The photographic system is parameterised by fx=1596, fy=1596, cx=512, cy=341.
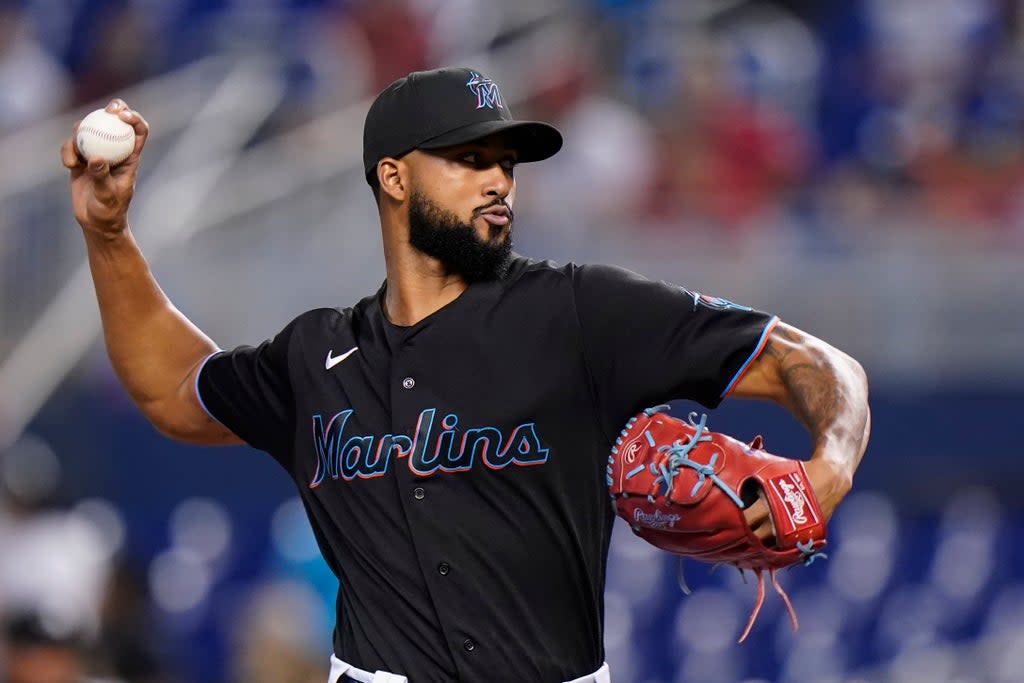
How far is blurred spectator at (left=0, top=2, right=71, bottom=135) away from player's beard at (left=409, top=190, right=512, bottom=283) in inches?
249

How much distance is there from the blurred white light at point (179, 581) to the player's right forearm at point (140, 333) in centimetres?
364

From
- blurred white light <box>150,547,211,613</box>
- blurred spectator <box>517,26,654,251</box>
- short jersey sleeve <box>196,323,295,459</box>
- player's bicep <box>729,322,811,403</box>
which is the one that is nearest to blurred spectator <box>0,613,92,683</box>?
short jersey sleeve <box>196,323,295,459</box>

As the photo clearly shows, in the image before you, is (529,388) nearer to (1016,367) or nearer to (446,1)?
(1016,367)

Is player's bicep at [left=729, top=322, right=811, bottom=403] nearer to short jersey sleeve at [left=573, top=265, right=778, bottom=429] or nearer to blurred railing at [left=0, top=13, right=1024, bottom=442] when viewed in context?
short jersey sleeve at [left=573, top=265, right=778, bottom=429]

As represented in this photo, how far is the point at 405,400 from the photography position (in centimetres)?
342

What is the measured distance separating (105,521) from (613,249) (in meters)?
2.93

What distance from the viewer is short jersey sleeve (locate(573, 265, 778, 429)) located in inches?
128

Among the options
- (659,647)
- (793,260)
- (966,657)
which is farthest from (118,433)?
(966,657)

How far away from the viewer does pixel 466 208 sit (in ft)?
11.4

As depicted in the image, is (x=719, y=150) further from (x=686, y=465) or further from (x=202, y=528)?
(x=686, y=465)

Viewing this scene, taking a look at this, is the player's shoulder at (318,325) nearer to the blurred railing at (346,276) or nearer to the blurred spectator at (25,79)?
the blurred railing at (346,276)

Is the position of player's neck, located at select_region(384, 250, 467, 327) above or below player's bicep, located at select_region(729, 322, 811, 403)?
above

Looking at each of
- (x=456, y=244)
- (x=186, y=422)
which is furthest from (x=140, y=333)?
(x=456, y=244)

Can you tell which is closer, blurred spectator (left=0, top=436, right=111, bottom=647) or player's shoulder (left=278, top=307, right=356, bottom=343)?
player's shoulder (left=278, top=307, right=356, bottom=343)
